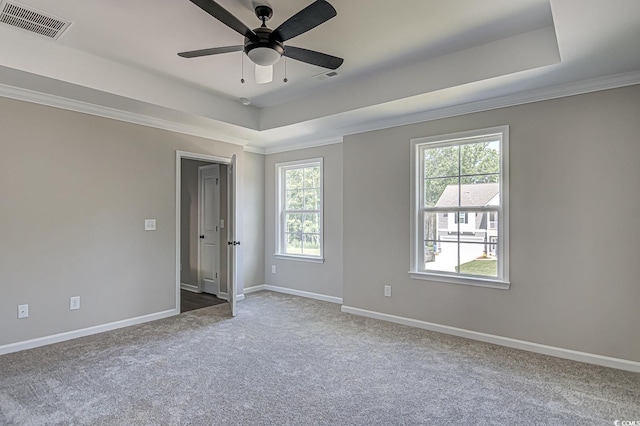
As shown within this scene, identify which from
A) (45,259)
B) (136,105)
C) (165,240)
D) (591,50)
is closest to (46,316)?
(45,259)

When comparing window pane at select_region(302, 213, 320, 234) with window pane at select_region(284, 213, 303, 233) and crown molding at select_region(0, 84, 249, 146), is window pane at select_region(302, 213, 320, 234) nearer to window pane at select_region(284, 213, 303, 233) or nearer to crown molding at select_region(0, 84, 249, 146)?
window pane at select_region(284, 213, 303, 233)

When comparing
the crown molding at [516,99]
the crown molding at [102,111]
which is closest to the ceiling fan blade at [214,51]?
the crown molding at [102,111]

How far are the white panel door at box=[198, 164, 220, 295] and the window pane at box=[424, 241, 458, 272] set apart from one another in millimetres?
3276

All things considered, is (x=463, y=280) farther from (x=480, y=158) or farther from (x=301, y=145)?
(x=301, y=145)

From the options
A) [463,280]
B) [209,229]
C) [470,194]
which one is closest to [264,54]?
[470,194]

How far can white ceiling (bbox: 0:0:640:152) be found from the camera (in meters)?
2.42

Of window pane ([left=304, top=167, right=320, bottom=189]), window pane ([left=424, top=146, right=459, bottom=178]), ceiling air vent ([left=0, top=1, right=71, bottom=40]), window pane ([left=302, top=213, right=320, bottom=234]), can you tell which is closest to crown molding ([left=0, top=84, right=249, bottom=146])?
ceiling air vent ([left=0, top=1, right=71, bottom=40])

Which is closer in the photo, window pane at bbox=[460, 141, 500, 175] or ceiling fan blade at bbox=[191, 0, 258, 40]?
ceiling fan blade at bbox=[191, 0, 258, 40]

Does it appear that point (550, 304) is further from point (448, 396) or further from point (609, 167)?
point (448, 396)

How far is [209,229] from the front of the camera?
18.8 ft

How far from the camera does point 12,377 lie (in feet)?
8.84

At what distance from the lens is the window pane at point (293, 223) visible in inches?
223

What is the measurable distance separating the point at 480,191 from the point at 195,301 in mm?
4218

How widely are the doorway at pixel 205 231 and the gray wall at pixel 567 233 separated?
122 inches
